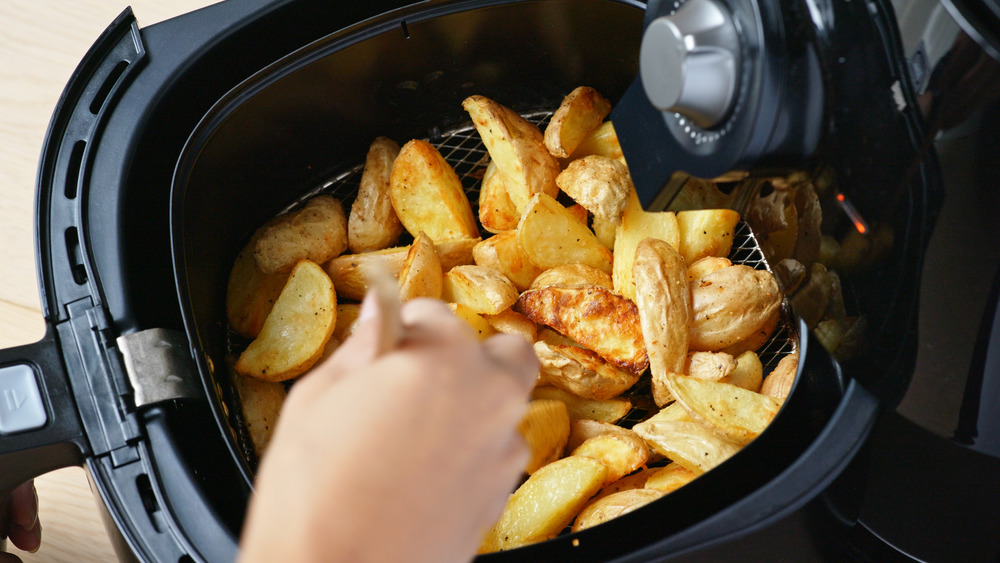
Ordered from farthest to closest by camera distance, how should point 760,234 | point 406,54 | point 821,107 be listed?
point 406,54 → point 760,234 → point 821,107

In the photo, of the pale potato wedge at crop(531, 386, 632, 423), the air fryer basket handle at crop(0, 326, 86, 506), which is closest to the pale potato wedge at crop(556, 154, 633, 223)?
the pale potato wedge at crop(531, 386, 632, 423)

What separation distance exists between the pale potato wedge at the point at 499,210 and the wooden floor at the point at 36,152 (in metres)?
0.41

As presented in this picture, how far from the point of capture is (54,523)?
24.3 inches

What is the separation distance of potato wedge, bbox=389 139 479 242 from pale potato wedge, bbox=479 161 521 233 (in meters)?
0.02

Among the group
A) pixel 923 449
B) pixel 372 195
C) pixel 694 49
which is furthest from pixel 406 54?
pixel 923 449

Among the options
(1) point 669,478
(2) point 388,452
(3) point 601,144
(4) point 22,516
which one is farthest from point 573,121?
(4) point 22,516

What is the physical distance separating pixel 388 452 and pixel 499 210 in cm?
36

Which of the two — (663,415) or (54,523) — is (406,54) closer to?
(663,415)

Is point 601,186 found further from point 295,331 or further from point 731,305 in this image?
point 295,331

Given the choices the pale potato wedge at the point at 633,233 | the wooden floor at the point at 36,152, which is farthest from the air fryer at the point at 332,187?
the wooden floor at the point at 36,152

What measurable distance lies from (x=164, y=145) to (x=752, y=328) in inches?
15.8

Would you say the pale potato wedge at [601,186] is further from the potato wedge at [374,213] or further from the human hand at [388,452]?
the human hand at [388,452]

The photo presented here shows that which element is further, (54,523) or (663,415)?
(54,523)

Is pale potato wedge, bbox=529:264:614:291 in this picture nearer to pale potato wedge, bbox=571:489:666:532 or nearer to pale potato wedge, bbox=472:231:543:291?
pale potato wedge, bbox=472:231:543:291
